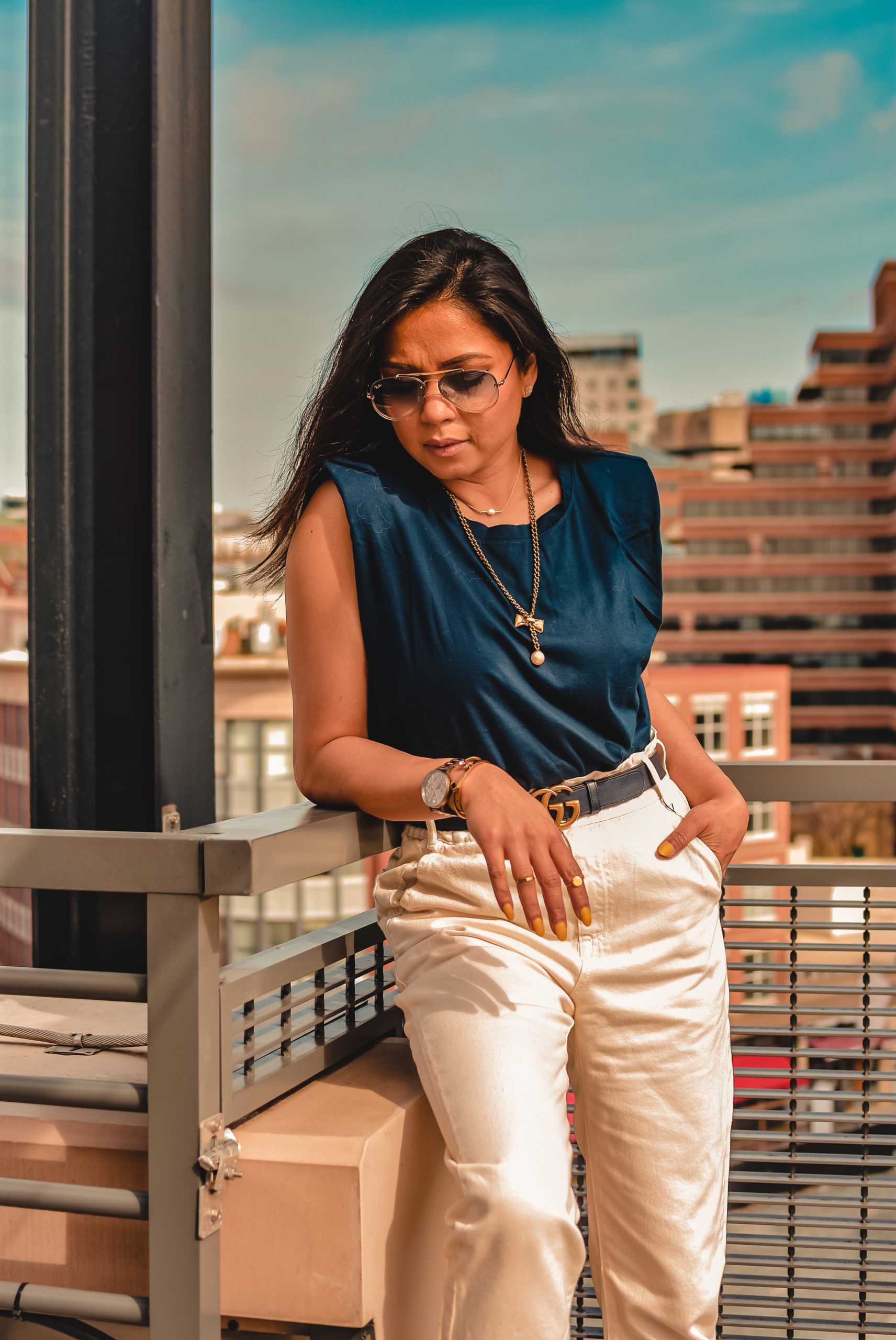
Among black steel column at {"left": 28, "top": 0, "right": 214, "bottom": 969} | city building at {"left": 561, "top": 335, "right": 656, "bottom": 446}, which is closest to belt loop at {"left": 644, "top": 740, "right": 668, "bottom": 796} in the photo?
black steel column at {"left": 28, "top": 0, "right": 214, "bottom": 969}

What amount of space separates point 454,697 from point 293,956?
1.11ft

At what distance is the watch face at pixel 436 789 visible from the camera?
1291 mm

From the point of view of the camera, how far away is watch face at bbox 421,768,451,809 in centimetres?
129

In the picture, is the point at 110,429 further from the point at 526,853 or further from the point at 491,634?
the point at 526,853

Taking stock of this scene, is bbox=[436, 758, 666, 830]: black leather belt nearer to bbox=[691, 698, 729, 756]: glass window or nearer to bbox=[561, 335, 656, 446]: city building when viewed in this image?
bbox=[691, 698, 729, 756]: glass window

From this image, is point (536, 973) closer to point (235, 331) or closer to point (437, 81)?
point (235, 331)

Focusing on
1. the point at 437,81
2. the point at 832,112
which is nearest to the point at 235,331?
the point at 437,81

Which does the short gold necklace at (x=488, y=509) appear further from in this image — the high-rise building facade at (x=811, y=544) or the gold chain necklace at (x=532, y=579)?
the high-rise building facade at (x=811, y=544)

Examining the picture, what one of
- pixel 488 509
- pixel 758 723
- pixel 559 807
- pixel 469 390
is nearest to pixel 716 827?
pixel 559 807

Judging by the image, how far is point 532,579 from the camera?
1.52 metres

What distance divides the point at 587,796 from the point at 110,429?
0.97 meters

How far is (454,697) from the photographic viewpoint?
142cm

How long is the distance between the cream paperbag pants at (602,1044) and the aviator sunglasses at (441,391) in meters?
0.51

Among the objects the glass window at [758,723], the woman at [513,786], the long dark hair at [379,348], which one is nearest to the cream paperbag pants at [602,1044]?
the woman at [513,786]
